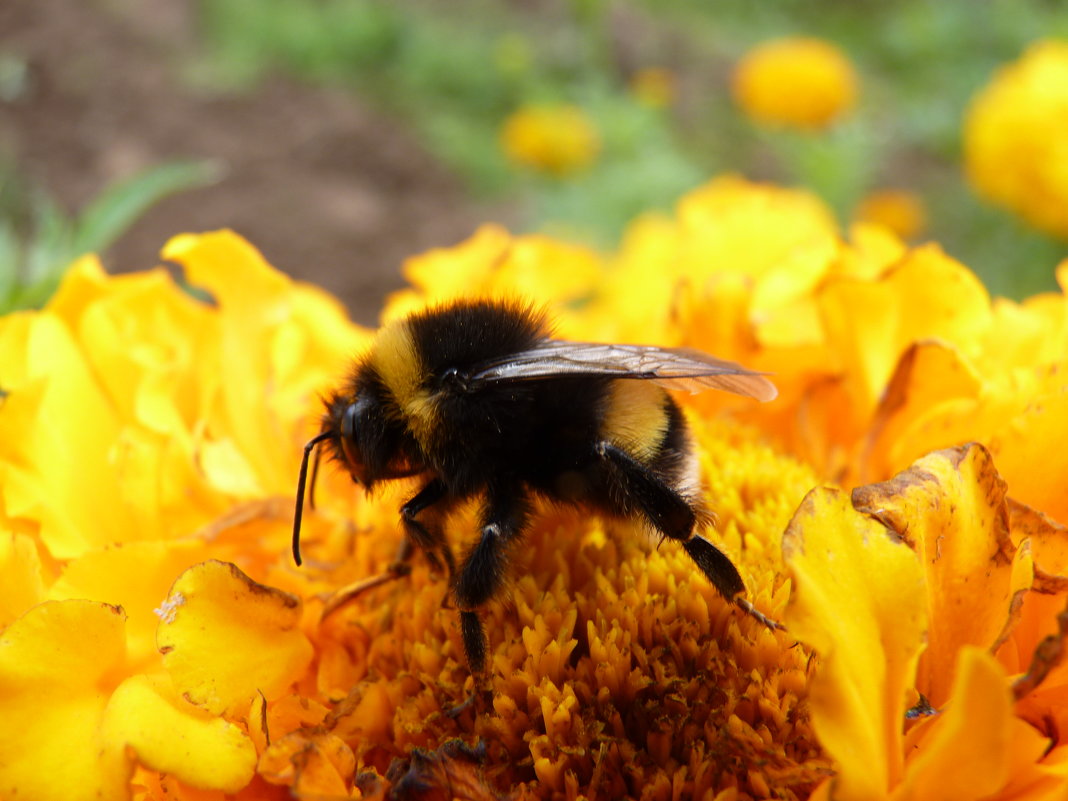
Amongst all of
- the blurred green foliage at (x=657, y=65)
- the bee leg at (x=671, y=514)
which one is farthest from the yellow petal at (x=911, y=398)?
the blurred green foliage at (x=657, y=65)

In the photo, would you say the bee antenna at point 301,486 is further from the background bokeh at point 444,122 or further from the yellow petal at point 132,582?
the background bokeh at point 444,122

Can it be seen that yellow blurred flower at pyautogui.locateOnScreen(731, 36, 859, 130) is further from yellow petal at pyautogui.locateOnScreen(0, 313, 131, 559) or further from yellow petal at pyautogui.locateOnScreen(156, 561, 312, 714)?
yellow petal at pyautogui.locateOnScreen(156, 561, 312, 714)

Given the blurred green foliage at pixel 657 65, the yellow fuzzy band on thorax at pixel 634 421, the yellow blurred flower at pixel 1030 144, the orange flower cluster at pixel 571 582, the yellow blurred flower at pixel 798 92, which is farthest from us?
the yellow blurred flower at pixel 798 92

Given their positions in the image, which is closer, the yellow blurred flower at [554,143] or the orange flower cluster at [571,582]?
the orange flower cluster at [571,582]

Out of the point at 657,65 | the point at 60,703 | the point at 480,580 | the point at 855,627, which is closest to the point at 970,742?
the point at 855,627

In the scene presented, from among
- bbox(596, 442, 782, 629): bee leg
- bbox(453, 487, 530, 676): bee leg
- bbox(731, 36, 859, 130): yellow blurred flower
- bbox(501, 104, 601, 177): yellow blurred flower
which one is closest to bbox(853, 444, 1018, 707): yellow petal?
bbox(596, 442, 782, 629): bee leg

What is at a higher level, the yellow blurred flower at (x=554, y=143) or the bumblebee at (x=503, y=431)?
the yellow blurred flower at (x=554, y=143)

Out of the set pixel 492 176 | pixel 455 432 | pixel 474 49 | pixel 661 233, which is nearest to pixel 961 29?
pixel 492 176

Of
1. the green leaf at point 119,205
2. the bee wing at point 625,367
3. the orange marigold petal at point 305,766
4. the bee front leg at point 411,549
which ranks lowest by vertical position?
the orange marigold petal at point 305,766
